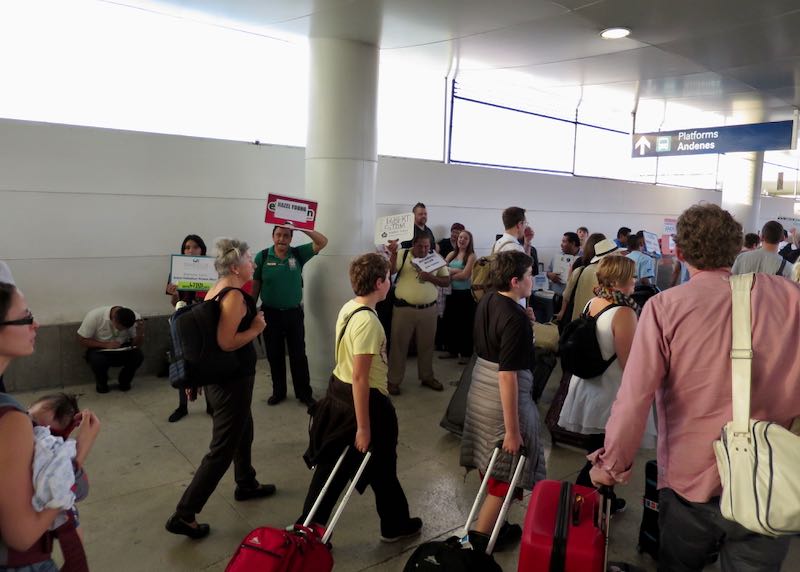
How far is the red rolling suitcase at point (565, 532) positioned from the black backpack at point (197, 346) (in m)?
1.81

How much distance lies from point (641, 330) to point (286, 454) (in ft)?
10.4

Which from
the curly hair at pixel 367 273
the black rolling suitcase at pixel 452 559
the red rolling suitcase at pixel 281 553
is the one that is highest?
the curly hair at pixel 367 273

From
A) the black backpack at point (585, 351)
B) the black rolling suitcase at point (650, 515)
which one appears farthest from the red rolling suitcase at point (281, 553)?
the black rolling suitcase at point (650, 515)

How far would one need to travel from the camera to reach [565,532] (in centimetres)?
206

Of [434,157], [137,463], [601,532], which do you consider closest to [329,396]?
[601,532]

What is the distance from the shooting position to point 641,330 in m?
1.91

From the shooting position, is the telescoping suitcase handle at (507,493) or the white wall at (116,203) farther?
the white wall at (116,203)

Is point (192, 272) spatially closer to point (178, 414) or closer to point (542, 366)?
point (178, 414)

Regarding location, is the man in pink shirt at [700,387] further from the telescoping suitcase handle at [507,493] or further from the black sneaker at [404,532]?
the black sneaker at [404,532]

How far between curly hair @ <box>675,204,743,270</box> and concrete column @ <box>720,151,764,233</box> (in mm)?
12169

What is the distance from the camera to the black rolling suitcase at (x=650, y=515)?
9.93 ft

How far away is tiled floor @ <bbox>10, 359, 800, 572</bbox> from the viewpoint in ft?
9.98

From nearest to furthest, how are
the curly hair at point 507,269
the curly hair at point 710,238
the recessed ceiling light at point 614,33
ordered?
the curly hair at point 710,238
the curly hair at point 507,269
the recessed ceiling light at point 614,33

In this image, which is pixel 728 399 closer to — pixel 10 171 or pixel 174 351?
pixel 174 351
